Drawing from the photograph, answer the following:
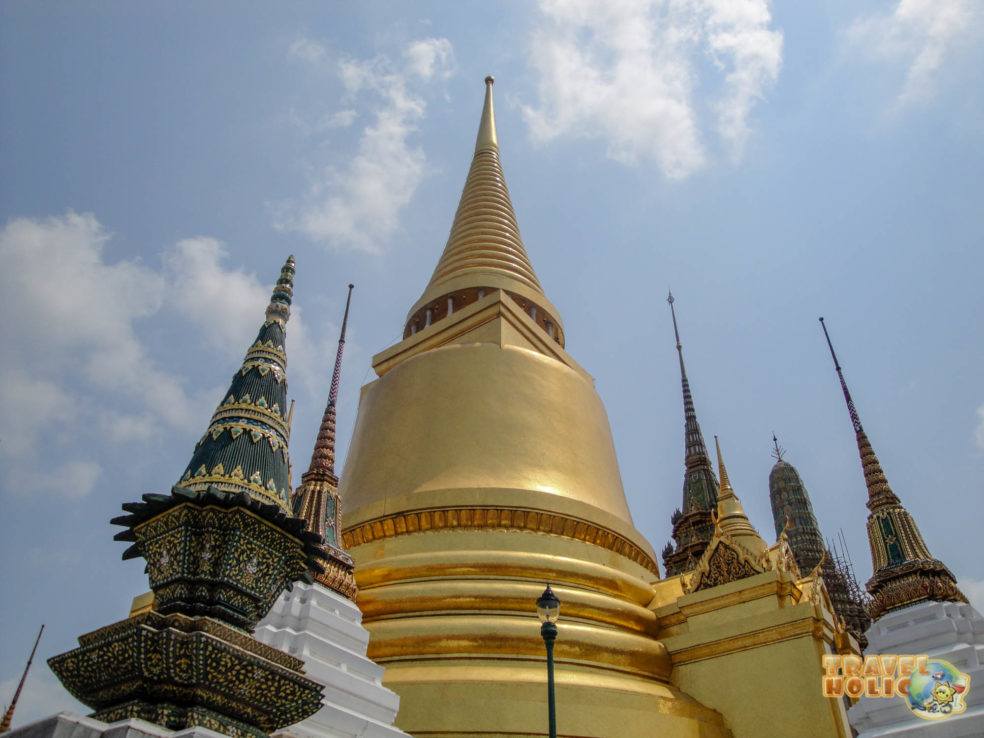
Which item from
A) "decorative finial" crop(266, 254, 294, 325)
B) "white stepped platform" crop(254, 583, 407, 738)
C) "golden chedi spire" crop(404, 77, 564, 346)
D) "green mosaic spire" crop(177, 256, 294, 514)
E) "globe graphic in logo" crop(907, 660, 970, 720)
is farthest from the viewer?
"golden chedi spire" crop(404, 77, 564, 346)

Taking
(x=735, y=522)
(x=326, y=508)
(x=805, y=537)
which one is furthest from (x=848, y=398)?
(x=805, y=537)

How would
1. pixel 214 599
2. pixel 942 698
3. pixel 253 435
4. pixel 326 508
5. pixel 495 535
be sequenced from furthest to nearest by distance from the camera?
pixel 495 535, pixel 326 508, pixel 942 698, pixel 253 435, pixel 214 599

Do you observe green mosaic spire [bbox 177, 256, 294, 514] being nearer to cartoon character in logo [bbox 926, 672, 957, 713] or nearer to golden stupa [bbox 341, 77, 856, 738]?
golden stupa [bbox 341, 77, 856, 738]

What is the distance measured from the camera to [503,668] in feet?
26.6

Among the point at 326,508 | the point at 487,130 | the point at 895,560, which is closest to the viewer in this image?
the point at 326,508

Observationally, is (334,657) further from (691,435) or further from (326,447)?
(691,435)

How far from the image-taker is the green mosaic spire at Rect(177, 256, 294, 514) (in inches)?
139

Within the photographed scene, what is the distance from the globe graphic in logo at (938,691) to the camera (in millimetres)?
7266

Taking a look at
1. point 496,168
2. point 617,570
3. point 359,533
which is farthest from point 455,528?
point 496,168

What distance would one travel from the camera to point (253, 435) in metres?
3.81

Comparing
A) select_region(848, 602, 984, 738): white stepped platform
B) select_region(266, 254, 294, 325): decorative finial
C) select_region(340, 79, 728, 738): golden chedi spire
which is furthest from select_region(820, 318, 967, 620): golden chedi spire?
select_region(266, 254, 294, 325): decorative finial

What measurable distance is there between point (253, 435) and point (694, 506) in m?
14.7

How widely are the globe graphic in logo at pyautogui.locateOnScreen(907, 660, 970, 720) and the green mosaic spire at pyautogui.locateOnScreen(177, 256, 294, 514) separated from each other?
6.72m

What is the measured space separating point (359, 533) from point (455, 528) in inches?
53.6
